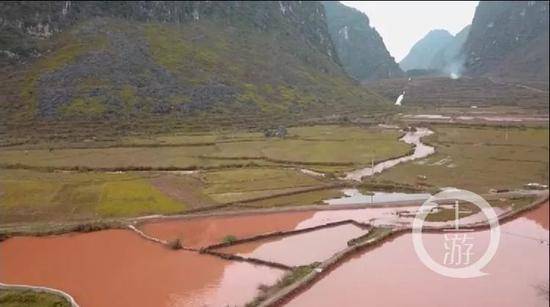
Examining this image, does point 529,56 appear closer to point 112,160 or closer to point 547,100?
point 547,100

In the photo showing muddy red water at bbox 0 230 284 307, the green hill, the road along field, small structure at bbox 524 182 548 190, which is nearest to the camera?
muddy red water at bbox 0 230 284 307

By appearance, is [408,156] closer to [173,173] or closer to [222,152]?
[222,152]

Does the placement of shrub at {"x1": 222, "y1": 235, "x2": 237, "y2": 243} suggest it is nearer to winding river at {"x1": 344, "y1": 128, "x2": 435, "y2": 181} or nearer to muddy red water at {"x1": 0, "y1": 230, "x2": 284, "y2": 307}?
muddy red water at {"x1": 0, "y1": 230, "x2": 284, "y2": 307}

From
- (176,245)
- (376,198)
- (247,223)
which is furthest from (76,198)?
(376,198)

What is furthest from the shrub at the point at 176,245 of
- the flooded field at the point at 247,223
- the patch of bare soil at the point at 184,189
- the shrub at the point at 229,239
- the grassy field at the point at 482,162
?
the grassy field at the point at 482,162

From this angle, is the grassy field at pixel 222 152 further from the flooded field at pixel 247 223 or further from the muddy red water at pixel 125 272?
the muddy red water at pixel 125 272

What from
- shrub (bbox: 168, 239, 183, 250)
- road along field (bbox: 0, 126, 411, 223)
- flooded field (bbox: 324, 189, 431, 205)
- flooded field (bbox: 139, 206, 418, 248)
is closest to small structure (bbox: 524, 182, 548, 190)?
flooded field (bbox: 324, 189, 431, 205)
